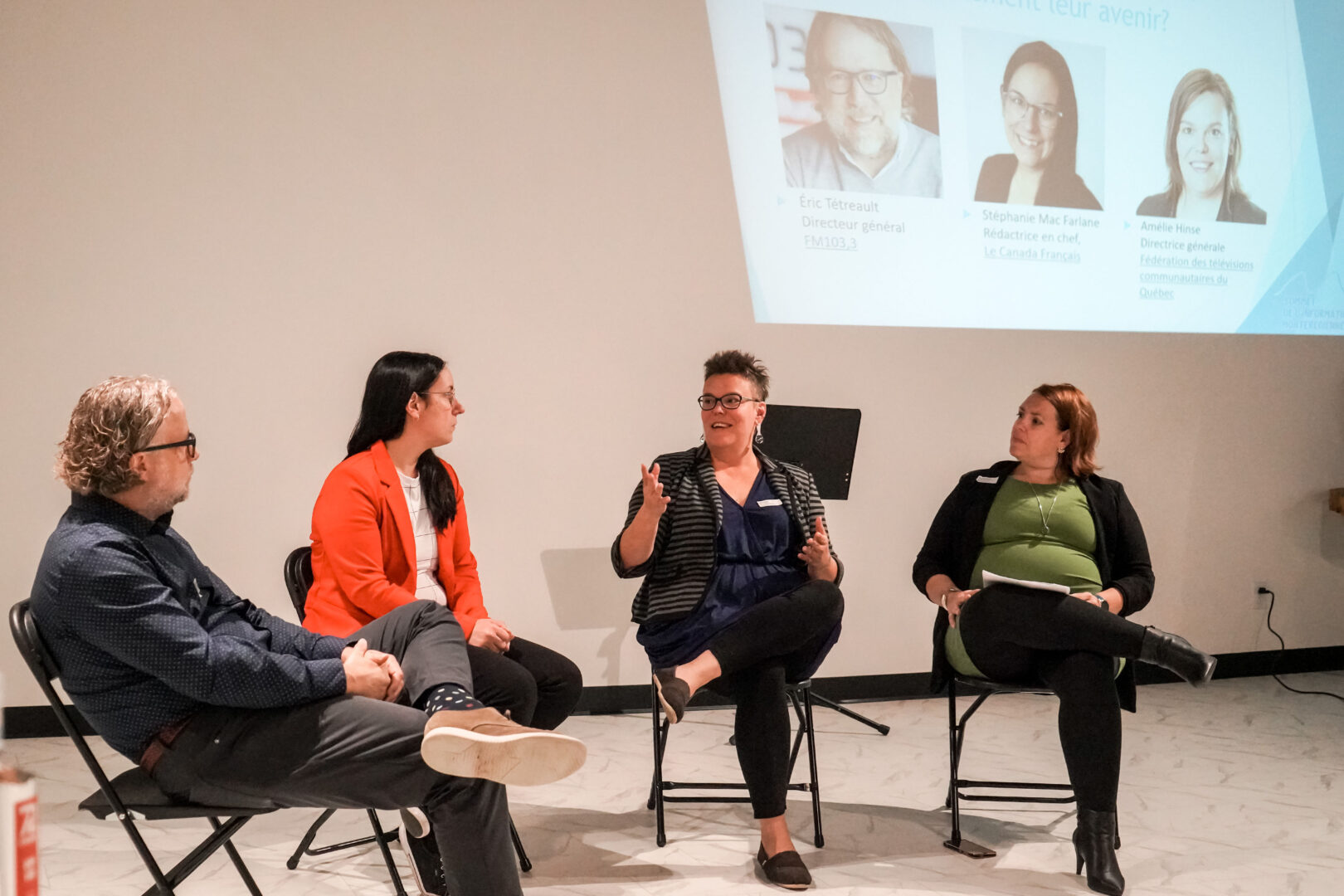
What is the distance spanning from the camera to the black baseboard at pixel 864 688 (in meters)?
3.60

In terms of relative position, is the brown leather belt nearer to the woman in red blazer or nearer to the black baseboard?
the woman in red blazer

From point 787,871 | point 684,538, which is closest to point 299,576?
point 684,538

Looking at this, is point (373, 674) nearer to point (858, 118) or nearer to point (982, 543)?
point (982, 543)

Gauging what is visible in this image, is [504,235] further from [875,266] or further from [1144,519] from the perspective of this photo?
[1144,519]

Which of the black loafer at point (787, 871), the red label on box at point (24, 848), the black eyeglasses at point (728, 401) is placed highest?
the black eyeglasses at point (728, 401)

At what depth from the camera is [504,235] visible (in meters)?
3.88

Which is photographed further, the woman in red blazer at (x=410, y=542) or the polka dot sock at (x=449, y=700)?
the woman in red blazer at (x=410, y=542)

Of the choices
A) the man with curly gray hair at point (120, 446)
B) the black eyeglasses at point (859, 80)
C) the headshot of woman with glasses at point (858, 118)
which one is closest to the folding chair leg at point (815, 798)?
the man with curly gray hair at point (120, 446)

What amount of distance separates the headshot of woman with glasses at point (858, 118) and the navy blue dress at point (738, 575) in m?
1.74

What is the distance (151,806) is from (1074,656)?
6.79ft

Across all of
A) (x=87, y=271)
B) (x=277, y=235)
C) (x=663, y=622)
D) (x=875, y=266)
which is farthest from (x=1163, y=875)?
(x=87, y=271)

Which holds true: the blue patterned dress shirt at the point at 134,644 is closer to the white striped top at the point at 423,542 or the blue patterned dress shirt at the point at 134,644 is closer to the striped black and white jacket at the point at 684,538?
the white striped top at the point at 423,542

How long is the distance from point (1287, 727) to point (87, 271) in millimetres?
4761

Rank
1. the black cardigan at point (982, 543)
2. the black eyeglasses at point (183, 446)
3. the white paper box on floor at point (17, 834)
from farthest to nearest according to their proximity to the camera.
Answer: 1. the black cardigan at point (982, 543)
2. the black eyeglasses at point (183, 446)
3. the white paper box on floor at point (17, 834)
